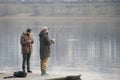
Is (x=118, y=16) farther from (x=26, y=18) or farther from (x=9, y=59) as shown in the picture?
(x=9, y=59)

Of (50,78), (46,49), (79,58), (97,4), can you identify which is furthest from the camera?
(97,4)

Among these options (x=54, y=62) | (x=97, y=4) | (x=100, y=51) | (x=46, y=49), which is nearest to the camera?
(x=46, y=49)

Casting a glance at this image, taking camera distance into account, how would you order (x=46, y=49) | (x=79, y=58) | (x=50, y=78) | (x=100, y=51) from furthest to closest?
(x=100, y=51) → (x=79, y=58) → (x=46, y=49) → (x=50, y=78)

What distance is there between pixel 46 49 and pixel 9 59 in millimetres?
15646

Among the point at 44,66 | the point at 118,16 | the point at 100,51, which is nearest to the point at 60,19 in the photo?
the point at 118,16

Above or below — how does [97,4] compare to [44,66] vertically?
above

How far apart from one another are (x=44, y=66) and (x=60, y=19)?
170303 mm

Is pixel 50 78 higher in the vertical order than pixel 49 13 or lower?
lower

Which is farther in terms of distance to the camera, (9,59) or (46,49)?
(9,59)

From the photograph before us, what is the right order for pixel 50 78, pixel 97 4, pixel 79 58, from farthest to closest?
pixel 97 4 → pixel 79 58 → pixel 50 78

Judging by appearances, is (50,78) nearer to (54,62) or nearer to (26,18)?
(54,62)

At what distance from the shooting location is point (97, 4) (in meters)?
191

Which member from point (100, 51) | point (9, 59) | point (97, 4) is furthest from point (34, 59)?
point (97, 4)

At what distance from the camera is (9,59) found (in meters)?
38.6
